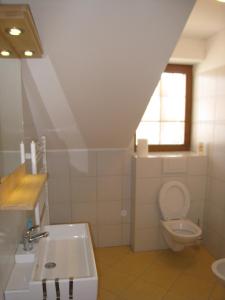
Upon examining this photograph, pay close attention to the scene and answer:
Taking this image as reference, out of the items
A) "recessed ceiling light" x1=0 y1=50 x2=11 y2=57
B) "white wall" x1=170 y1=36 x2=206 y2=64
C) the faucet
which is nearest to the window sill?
"white wall" x1=170 y1=36 x2=206 y2=64

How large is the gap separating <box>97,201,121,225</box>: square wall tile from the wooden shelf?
163cm

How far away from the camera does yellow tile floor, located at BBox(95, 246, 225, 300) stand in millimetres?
2260

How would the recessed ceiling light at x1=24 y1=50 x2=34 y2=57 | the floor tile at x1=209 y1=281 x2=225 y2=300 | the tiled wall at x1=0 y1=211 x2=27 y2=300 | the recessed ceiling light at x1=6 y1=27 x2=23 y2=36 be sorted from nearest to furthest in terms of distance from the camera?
the recessed ceiling light at x1=6 y1=27 x2=23 y2=36 < the tiled wall at x1=0 y1=211 x2=27 y2=300 < the recessed ceiling light at x1=24 y1=50 x2=34 y2=57 < the floor tile at x1=209 y1=281 x2=225 y2=300

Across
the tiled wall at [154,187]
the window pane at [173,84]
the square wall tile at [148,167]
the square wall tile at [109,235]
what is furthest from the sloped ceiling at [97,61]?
the square wall tile at [109,235]

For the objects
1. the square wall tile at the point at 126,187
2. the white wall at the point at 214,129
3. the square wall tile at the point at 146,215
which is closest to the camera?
the white wall at the point at 214,129

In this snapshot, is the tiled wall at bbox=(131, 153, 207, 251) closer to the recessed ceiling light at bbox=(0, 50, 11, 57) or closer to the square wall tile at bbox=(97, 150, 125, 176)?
the square wall tile at bbox=(97, 150, 125, 176)

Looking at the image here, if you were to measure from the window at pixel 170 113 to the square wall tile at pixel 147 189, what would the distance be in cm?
56

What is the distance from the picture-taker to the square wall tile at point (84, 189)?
2.93 m

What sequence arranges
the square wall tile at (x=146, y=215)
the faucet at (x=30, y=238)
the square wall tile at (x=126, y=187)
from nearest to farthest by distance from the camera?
1. the faucet at (x=30, y=238)
2. the square wall tile at (x=146, y=215)
3. the square wall tile at (x=126, y=187)

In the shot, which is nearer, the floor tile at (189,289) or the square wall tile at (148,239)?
the floor tile at (189,289)

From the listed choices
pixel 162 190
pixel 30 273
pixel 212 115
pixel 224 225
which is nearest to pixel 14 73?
pixel 30 273

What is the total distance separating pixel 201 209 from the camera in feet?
10.2

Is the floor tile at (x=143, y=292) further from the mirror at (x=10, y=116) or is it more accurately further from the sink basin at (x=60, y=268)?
the mirror at (x=10, y=116)

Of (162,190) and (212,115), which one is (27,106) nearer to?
(162,190)
